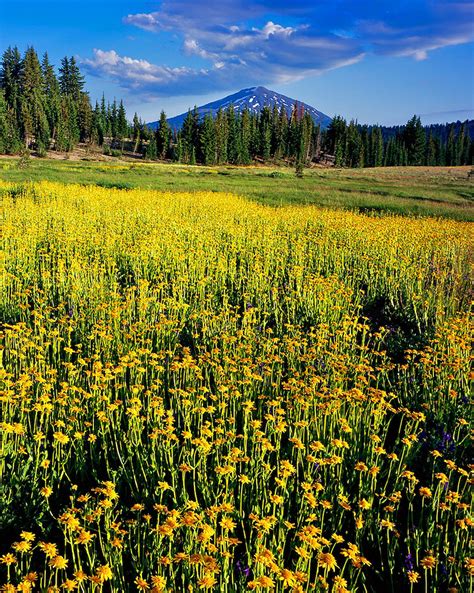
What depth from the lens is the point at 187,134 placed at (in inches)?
3388

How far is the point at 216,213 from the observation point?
47.0ft

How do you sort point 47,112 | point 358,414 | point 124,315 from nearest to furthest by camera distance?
1. point 358,414
2. point 124,315
3. point 47,112

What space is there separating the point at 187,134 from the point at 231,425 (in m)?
88.8

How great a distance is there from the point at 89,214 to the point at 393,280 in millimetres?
8245

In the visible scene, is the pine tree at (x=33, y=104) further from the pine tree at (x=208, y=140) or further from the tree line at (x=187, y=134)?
the pine tree at (x=208, y=140)

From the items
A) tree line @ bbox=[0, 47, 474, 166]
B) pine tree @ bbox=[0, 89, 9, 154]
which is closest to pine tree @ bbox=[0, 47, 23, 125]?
tree line @ bbox=[0, 47, 474, 166]

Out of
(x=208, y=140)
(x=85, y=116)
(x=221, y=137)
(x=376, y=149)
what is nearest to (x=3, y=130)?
(x=85, y=116)

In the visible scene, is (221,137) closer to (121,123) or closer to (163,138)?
(163,138)

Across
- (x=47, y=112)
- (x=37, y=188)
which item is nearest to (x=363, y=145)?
(x=47, y=112)

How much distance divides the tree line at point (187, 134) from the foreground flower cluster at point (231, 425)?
7219 cm

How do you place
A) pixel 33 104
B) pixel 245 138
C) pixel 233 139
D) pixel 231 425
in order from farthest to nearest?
pixel 245 138 < pixel 233 139 < pixel 33 104 < pixel 231 425

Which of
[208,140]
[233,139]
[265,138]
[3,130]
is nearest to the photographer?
[3,130]

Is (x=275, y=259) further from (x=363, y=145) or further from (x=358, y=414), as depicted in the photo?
(x=363, y=145)

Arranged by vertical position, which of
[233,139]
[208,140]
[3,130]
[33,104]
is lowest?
[3,130]
